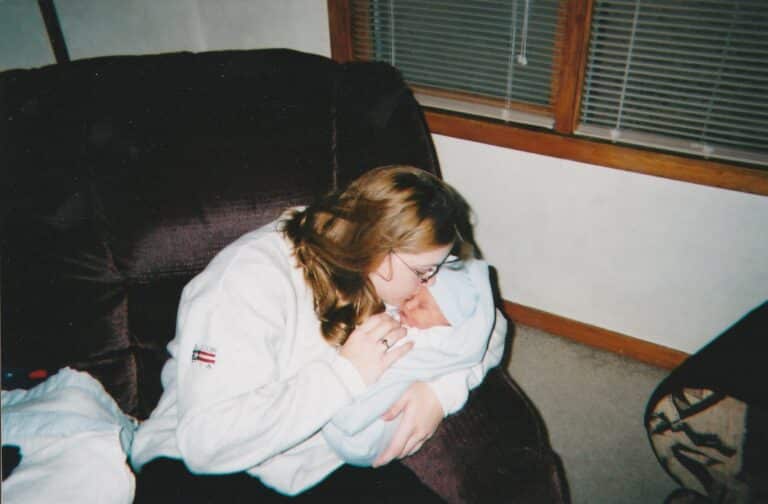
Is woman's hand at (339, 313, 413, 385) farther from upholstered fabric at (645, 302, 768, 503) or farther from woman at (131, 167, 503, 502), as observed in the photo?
upholstered fabric at (645, 302, 768, 503)

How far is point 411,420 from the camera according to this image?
987mm

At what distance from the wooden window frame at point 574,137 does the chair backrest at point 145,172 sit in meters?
0.57

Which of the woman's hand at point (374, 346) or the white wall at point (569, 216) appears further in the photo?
the white wall at point (569, 216)

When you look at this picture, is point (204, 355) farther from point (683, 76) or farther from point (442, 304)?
point (683, 76)

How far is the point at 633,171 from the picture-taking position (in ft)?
5.24

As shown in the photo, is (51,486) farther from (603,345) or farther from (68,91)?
(603,345)

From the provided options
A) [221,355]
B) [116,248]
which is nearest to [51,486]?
[221,355]

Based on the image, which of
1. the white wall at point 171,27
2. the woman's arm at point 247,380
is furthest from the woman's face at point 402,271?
the white wall at point 171,27

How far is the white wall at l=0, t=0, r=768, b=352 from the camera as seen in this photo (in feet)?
5.09

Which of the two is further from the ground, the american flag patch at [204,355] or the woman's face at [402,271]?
the woman's face at [402,271]

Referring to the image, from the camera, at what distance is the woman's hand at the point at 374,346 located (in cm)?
95

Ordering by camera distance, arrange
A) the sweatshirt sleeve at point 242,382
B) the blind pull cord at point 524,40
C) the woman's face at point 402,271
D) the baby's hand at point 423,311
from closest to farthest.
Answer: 1. the sweatshirt sleeve at point 242,382
2. the woman's face at point 402,271
3. the baby's hand at point 423,311
4. the blind pull cord at point 524,40

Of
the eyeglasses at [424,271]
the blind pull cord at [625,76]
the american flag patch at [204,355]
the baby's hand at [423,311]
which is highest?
the blind pull cord at [625,76]

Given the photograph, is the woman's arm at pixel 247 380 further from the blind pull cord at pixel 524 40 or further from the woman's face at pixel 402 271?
the blind pull cord at pixel 524 40
